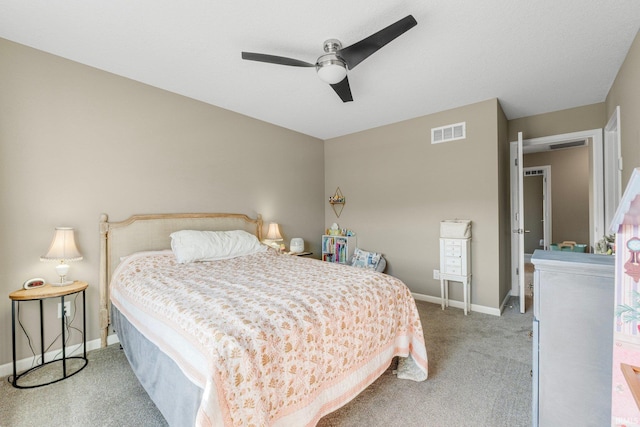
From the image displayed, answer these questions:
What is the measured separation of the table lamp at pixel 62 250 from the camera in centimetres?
220

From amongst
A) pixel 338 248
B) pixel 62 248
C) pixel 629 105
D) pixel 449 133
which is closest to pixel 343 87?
pixel 449 133

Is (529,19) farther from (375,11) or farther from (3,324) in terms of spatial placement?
(3,324)

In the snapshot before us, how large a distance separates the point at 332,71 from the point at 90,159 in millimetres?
2285

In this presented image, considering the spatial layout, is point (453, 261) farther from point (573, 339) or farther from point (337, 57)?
point (337, 57)

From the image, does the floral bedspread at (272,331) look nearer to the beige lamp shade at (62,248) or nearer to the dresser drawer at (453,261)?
the beige lamp shade at (62,248)

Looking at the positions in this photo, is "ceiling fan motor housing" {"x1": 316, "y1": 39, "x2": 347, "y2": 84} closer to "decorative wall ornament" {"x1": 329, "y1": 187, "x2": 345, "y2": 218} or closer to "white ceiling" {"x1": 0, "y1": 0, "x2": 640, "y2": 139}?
"white ceiling" {"x1": 0, "y1": 0, "x2": 640, "y2": 139}

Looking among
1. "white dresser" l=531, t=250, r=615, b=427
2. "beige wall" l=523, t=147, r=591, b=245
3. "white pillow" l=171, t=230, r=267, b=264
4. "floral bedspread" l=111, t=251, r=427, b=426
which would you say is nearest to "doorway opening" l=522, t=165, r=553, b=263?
"beige wall" l=523, t=147, r=591, b=245

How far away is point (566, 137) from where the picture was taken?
3627mm

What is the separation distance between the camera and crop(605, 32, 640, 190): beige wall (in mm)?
2104

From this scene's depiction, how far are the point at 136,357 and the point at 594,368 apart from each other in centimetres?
249

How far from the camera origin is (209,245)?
112 inches

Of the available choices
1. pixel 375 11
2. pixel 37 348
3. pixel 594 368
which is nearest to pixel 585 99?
pixel 375 11

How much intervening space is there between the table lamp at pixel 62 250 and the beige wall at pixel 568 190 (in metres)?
8.12

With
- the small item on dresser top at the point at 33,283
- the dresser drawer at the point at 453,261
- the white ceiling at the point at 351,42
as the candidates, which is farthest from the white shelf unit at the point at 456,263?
the small item on dresser top at the point at 33,283
